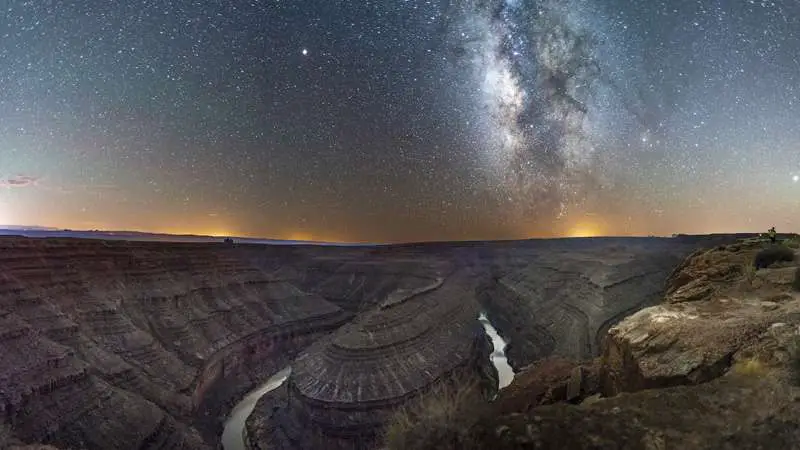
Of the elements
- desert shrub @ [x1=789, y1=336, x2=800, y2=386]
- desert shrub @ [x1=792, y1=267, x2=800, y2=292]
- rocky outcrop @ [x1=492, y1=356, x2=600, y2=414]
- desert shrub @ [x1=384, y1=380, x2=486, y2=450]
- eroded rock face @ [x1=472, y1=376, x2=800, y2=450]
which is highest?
desert shrub @ [x1=792, y1=267, x2=800, y2=292]

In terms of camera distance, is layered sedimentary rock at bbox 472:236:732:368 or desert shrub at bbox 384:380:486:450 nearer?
desert shrub at bbox 384:380:486:450

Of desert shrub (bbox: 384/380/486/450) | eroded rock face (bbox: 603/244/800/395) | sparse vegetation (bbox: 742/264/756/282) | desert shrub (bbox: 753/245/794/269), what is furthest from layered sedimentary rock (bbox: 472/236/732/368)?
desert shrub (bbox: 384/380/486/450)

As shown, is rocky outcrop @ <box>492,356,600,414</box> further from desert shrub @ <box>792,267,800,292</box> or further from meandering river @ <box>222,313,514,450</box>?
meandering river @ <box>222,313,514,450</box>

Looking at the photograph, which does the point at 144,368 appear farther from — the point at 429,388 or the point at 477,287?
the point at 477,287

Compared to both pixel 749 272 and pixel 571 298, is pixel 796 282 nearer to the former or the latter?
pixel 749 272

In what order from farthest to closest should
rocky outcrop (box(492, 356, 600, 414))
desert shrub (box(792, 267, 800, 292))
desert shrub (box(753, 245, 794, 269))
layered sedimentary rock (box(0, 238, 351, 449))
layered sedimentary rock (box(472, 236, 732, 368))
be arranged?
layered sedimentary rock (box(472, 236, 732, 368)) < layered sedimentary rock (box(0, 238, 351, 449)) < desert shrub (box(753, 245, 794, 269)) < desert shrub (box(792, 267, 800, 292)) < rocky outcrop (box(492, 356, 600, 414))

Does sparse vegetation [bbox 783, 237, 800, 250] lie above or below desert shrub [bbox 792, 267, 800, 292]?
above

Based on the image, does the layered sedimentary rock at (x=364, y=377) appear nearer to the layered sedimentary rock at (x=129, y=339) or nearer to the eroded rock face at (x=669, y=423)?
the layered sedimentary rock at (x=129, y=339)
